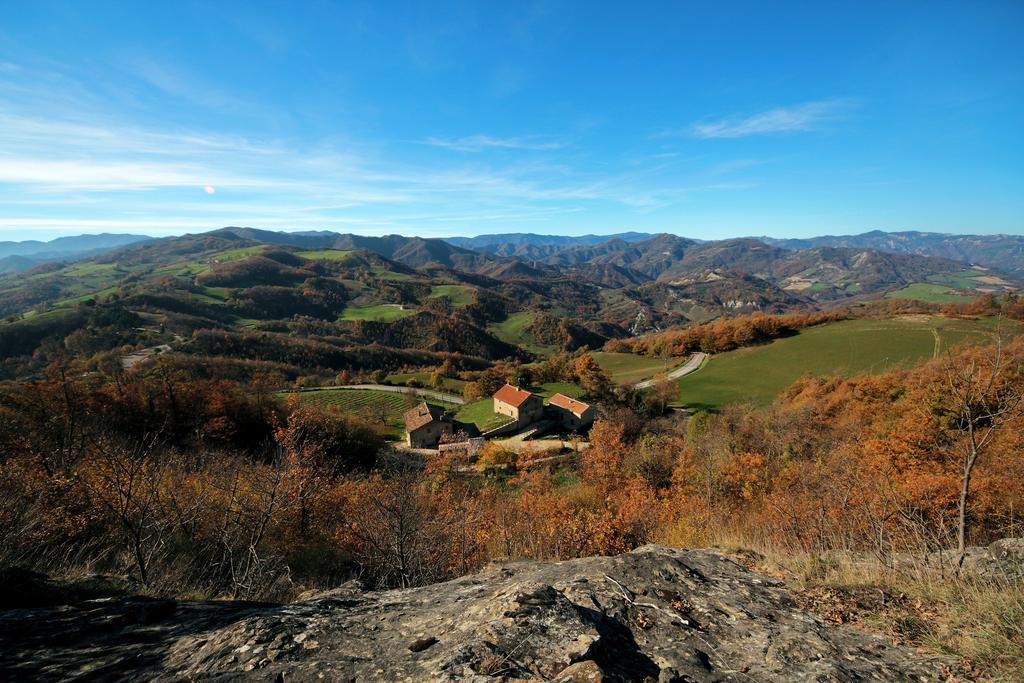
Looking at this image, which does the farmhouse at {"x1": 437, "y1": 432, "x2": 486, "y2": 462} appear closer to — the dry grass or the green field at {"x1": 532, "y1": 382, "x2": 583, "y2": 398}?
the green field at {"x1": 532, "y1": 382, "x2": 583, "y2": 398}

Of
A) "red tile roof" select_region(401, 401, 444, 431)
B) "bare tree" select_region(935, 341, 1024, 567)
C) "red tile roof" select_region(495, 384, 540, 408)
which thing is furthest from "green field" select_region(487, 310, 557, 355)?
"bare tree" select_region(935, 341, 1024, 567)

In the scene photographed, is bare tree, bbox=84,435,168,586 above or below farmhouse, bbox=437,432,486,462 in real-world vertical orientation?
above

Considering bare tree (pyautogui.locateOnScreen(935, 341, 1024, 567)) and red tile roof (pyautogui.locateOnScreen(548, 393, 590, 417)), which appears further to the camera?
red tile roof (pyautogui.locateOnScreen(548, 393, 590, 417))

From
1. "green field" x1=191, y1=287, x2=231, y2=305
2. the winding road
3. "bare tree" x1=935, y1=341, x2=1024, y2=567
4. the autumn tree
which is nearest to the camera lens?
"bare tree" x1=935, y1=341, x2=1024, y2=567

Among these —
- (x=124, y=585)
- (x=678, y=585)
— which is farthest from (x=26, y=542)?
(x=678, y=585)

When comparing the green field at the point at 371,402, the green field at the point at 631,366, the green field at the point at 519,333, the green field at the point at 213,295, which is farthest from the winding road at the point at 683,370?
the green field at the point at 213,295

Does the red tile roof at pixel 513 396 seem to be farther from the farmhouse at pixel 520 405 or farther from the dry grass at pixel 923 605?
the dry grass at pixel 923 605

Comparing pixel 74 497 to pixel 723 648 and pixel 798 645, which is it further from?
pixel 798 645

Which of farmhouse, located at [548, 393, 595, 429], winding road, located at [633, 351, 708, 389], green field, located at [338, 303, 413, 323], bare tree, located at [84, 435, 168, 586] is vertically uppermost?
bare tree, located at [84, 435, 168, 586]
